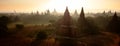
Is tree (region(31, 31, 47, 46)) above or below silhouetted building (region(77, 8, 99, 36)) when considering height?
below

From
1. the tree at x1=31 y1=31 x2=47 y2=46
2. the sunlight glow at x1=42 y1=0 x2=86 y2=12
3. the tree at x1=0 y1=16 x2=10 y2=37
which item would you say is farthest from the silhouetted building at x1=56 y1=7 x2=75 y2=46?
the tree at x1=0 y1=16 x2=10 y2=37

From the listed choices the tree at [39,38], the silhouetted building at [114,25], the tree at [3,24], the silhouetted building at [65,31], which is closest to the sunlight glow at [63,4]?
the silhouetted building at [65,31]

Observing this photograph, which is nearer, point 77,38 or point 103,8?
point 77,38

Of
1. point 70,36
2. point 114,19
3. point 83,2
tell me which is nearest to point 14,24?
point 70,36

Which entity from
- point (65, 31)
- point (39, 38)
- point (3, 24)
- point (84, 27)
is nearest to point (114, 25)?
point (84, 27)

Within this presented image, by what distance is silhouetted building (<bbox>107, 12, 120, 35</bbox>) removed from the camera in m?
6.13

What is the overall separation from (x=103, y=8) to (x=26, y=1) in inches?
101

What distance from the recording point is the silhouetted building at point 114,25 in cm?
613

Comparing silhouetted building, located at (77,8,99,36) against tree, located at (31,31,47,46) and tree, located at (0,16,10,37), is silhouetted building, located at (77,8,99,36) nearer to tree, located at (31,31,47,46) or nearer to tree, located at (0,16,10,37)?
tree, located at (31,31,47,46)

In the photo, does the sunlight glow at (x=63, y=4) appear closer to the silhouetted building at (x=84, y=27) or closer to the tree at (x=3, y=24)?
the silhouetted building at (x=84, y=27)

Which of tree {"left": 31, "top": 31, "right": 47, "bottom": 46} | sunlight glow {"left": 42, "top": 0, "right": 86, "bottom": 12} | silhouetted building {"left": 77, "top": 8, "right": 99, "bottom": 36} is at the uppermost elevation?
sunlight glow {"left": 42, "top": 0, "right": 86, "bottom": 12}

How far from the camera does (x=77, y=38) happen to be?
6.00m

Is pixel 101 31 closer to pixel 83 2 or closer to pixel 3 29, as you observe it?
pixel 83 2

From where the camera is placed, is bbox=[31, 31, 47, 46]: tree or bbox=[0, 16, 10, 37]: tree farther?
bbox=[0, 16, 10, 37]: tree
